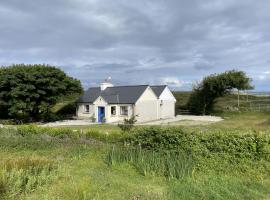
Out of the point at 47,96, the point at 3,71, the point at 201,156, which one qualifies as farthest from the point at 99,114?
the point at 201,156

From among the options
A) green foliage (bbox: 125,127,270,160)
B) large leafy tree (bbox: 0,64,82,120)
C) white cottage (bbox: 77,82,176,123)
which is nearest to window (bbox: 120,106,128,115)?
white cottage (bbox: 77,82,176,123)

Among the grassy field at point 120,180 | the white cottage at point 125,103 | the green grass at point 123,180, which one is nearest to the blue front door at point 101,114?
the white cottage at point 125,103

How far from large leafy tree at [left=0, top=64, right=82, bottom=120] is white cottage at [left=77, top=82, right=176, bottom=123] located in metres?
4.53

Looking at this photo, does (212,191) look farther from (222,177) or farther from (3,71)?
(3,71)

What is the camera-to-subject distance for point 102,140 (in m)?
14.6

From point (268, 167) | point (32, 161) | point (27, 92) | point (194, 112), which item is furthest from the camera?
point (194, 112)

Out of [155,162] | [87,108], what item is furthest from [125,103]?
[155,162]

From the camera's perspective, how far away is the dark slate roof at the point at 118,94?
3903cm

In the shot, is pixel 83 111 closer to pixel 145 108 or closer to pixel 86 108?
pixel 86 108

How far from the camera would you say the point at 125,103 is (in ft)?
127

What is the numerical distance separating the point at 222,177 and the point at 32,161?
187 inches

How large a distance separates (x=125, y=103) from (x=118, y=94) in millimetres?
2572

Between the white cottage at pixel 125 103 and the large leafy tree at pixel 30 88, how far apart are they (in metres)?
4.53

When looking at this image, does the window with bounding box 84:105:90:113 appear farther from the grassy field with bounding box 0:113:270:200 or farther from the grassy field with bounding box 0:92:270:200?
the grassy field with bounding box 0:113:270:200
